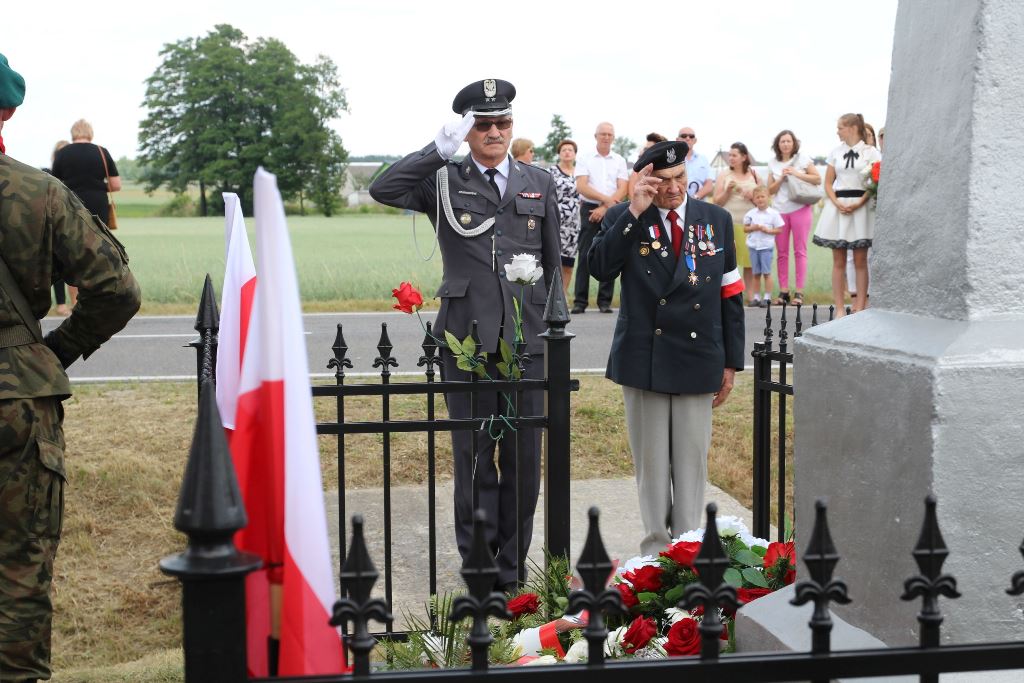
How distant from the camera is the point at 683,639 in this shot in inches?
110

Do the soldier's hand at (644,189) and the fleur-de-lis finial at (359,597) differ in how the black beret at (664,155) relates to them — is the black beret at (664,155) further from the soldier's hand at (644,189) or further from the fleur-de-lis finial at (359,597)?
the fleur-de-lis finial at (359,597)

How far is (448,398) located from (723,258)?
4.07ft

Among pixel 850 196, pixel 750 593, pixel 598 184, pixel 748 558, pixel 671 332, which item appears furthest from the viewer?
pixel 598 184

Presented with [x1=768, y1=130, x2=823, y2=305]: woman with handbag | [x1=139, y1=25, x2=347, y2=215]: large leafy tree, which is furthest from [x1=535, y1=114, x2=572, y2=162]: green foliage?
[x1=768, y1=130, x2=823, y2=305]: woman with handbag

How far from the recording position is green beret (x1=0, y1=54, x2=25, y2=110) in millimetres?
3189

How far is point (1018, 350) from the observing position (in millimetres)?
2041

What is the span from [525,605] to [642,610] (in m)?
0.41

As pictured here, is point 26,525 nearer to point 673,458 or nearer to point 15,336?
point 15,336

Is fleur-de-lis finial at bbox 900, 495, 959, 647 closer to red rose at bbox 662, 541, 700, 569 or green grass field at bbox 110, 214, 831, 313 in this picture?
red rose at bbox 662, 541, 700, 569

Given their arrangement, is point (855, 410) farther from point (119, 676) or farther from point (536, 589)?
point (119, 676)

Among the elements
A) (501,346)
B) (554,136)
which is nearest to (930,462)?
(501,346)

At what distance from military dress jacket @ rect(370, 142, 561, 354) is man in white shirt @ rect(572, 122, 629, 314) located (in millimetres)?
7048

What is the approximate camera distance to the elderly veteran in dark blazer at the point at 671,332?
4.53m

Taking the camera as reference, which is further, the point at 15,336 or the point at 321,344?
the point at 321,344
